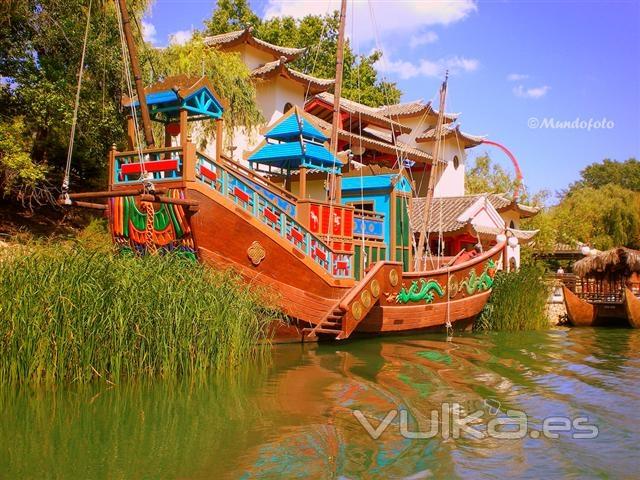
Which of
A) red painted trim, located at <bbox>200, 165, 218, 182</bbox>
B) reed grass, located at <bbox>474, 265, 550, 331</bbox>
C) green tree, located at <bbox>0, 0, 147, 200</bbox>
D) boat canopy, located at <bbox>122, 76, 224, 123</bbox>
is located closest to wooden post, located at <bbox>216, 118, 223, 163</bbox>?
boat canopy, located at <bbox>122, 76, 224, 123</bbox>

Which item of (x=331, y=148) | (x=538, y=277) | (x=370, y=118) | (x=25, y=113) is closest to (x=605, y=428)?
(x=331, y=148)

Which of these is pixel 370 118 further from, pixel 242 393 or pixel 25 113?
pixel 242 393

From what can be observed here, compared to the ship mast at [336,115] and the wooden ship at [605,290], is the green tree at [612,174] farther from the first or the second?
the ship mast at [336,115]

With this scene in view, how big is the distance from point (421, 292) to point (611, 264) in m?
8.49

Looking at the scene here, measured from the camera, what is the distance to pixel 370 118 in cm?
2333

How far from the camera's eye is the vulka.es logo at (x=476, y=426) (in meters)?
5.44

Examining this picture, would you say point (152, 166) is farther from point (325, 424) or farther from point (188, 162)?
point (325, 424)

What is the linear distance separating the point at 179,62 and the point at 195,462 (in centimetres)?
1244

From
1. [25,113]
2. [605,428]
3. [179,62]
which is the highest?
[179,62]

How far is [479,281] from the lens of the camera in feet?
41.1

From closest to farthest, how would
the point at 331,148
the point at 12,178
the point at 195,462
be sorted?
the point at 195,462, the point at 331,148, the point at 12,178

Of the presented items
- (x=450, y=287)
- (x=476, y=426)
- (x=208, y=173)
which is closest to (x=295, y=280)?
(x=208, y=173)

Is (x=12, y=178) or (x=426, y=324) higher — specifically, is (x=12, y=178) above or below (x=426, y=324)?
above

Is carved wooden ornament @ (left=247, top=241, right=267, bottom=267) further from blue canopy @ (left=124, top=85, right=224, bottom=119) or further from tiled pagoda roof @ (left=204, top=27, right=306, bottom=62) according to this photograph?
tiled pagoda roof @ (left=204, top=27, right=306, bottom=62)
